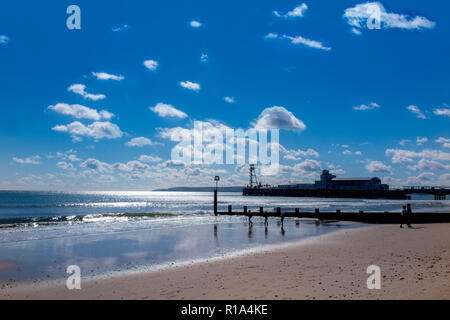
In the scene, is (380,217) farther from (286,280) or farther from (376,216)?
(286,280)

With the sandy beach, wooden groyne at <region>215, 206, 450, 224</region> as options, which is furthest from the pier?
→ the sandy beach

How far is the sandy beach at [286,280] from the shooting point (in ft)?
31.9

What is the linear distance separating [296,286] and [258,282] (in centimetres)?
135

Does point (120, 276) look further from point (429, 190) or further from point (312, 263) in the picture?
point (429, 190)

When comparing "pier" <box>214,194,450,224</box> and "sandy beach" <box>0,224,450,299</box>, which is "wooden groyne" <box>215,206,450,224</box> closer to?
"pier" <box>214,194,450,224</box>

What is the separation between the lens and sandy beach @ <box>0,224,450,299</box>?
971cm

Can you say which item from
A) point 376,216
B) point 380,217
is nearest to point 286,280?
point 380,217

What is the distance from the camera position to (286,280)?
1135 cm

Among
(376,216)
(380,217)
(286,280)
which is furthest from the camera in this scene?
(376,216)

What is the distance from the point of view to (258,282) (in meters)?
11.3

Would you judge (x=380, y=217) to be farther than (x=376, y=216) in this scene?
No
